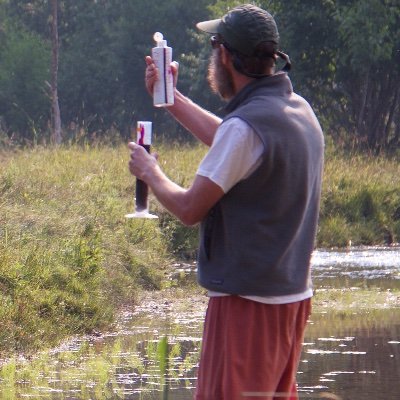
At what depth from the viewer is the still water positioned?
687 centimetres

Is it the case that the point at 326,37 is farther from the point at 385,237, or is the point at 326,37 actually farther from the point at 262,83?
the point at 262,83

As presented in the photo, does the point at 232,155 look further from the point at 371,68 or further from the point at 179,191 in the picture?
the point at 371,68

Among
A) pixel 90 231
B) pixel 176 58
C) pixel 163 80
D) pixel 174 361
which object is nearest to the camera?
pixel 163 80

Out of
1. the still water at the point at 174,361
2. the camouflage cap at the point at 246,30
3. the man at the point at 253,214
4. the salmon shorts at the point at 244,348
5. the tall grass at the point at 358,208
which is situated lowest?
the still water at the point at 174,361

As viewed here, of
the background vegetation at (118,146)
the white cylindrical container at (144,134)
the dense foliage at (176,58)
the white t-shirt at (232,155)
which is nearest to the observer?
the white t-shirt at (232,155)

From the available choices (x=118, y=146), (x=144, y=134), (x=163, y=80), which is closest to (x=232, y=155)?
(x=144, y=134)

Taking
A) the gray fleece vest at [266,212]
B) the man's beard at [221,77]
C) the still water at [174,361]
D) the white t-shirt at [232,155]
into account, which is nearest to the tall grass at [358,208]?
the still water at [174,361]

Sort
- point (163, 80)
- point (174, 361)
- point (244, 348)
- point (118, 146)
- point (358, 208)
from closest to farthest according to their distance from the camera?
point (244, 348), point (163, 80), point (174, 361), point (358, 208), point (118, 146)

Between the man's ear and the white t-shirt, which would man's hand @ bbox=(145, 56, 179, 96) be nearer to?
the man's ear

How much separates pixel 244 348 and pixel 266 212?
425 millimetres

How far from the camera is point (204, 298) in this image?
37.3 feet

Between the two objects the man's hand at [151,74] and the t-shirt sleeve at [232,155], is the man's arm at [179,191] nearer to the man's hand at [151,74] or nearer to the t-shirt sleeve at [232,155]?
the t-shirt sleeve at [232,155]

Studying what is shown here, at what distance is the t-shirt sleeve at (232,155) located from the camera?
11.9ft

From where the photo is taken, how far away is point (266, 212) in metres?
3.71
